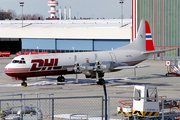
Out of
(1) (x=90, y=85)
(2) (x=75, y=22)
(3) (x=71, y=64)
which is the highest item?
(2) (x=75, y=22)

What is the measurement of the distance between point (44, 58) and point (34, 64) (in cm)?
153

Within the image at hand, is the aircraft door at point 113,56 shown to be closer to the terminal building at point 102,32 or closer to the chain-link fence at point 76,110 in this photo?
the chain-link fence at point 76,110

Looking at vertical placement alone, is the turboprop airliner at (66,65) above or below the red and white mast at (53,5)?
below

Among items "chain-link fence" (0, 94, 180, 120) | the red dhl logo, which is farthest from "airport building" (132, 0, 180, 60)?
"chain-link fence" (0, 94, 180, 120)

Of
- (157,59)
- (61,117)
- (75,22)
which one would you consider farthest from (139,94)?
(75,22)

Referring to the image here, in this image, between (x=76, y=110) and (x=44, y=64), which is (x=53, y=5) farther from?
(x=76, y=110)

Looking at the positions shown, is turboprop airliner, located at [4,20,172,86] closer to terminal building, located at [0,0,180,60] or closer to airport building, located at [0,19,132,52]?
terminal building, located at [0,0,180,60]

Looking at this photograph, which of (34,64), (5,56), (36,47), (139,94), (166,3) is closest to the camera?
(139,94)

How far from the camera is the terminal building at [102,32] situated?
69.8m

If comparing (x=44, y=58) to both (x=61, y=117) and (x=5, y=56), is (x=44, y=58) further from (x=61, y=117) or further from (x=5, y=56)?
(x=5, y=56)

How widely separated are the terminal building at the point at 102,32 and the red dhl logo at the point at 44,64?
40.1m

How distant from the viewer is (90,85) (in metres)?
34.4

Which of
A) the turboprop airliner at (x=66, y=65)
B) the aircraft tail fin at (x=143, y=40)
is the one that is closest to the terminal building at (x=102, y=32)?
Result: the aircraft tail fin at (x=143, y=40)

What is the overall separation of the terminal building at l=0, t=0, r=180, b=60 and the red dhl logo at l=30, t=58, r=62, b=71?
40065 mm
